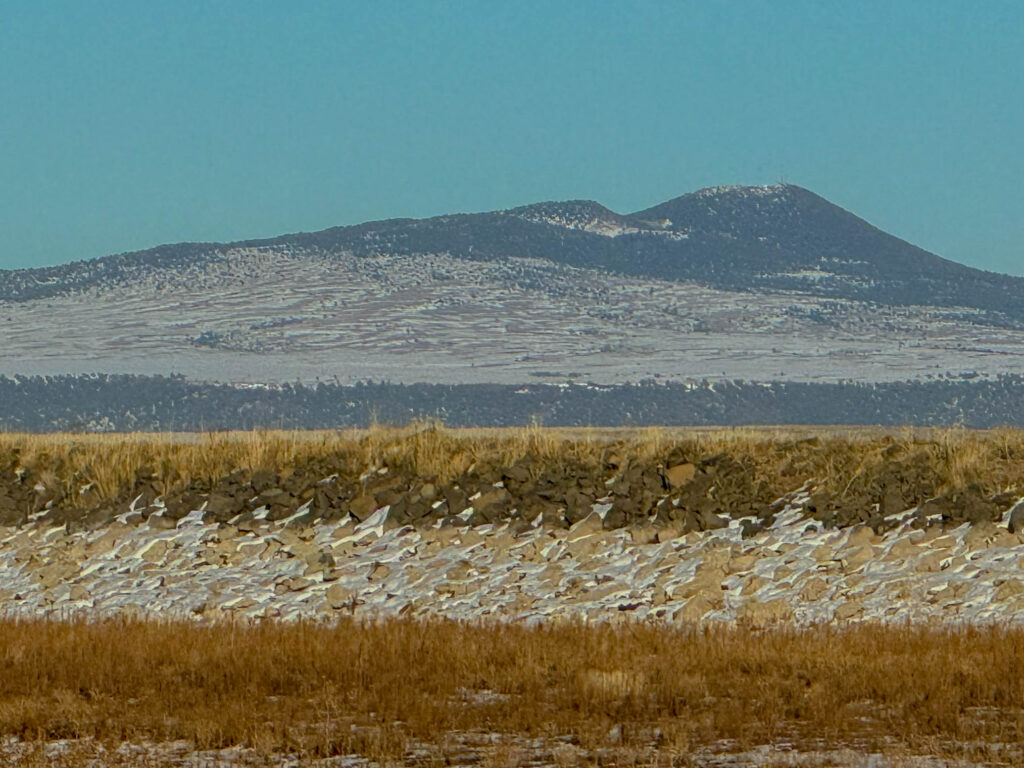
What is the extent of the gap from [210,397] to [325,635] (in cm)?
12267

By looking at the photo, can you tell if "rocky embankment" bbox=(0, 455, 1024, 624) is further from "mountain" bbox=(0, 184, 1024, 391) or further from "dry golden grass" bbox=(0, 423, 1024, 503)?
"mountain" bbox=(0, 184, 1024, 391)

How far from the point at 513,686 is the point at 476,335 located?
15840 centimetres

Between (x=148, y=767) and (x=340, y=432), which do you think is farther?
(x=340, y=432)

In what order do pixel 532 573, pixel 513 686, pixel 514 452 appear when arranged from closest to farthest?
pixel 513 686 → pixel 532 573 → pixel 514 452

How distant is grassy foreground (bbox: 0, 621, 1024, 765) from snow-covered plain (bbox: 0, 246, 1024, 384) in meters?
127

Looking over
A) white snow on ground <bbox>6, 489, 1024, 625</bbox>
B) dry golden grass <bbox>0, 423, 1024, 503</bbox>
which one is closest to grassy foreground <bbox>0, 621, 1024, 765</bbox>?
white snow on ground <bbox>6, 489, 1024, 625</bbox>

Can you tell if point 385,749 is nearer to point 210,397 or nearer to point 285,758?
point 285,758

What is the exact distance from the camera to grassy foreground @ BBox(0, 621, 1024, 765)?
11.5 m

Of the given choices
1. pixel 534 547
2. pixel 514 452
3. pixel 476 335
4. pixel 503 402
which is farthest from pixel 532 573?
pixel 476 335

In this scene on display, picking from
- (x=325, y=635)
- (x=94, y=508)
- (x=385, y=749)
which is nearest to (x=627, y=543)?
(x=325, y=635)

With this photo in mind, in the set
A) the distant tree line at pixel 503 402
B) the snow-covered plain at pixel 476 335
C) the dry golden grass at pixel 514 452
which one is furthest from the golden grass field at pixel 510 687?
the snow-covered plain at pixel 476 335

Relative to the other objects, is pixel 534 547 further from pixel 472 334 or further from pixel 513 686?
pixel 472 334

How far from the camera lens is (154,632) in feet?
51.5

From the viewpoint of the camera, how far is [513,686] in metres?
13.2
